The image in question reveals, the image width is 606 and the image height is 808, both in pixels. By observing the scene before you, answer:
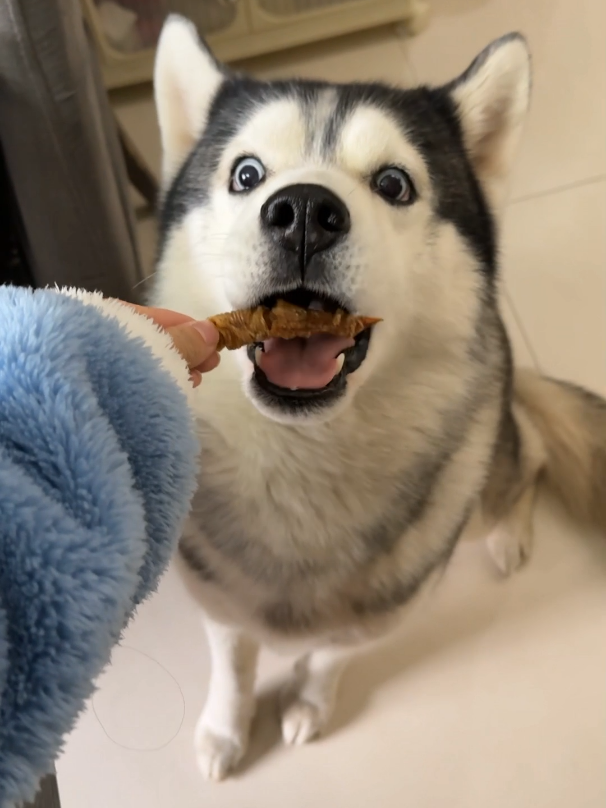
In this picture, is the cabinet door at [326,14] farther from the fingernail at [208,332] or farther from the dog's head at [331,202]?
the fingernail at [208,332]

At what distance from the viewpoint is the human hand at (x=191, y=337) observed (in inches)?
23.2

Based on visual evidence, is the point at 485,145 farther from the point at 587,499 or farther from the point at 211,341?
the point at 587,499

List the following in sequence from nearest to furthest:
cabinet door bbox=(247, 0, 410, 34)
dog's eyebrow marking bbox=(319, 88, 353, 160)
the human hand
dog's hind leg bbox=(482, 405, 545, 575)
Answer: the human hand
dog's eyebrow marking bbox=(319, 88, 353, 160)
dog's hind leg bbox=(482, 405, 545, 575)
cabinet door bbox=(247, 0, 410, 34)

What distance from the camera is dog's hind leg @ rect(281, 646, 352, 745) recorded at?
1197 millimetres

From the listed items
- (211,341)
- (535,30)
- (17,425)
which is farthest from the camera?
(535,30)

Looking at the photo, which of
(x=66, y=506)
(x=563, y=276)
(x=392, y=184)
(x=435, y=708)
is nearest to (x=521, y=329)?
(x=563, y=276)

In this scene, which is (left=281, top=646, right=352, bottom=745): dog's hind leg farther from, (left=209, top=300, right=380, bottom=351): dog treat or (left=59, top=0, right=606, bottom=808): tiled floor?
(left=209, top=300, right=380, bottom=351): dog treat

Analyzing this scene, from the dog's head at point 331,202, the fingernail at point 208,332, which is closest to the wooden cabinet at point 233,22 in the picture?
the dog's head at point 331,202

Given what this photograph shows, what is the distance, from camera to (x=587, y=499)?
4.58ft

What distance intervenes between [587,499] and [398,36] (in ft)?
4.87

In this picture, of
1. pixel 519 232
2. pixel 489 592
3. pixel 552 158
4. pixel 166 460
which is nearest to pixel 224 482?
pixel 166 460

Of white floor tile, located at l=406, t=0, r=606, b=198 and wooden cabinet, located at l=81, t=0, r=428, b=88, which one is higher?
wooden cabinet, located at l=81, t=0, r=428, b=88

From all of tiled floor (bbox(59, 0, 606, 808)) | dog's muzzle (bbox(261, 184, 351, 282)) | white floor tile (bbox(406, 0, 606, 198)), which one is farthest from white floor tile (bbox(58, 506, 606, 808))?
white floor tile (bbox(406, 0, 606, 198))

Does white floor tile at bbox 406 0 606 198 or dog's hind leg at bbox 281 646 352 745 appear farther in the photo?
white floor tile at bbox 406 0 606 198
